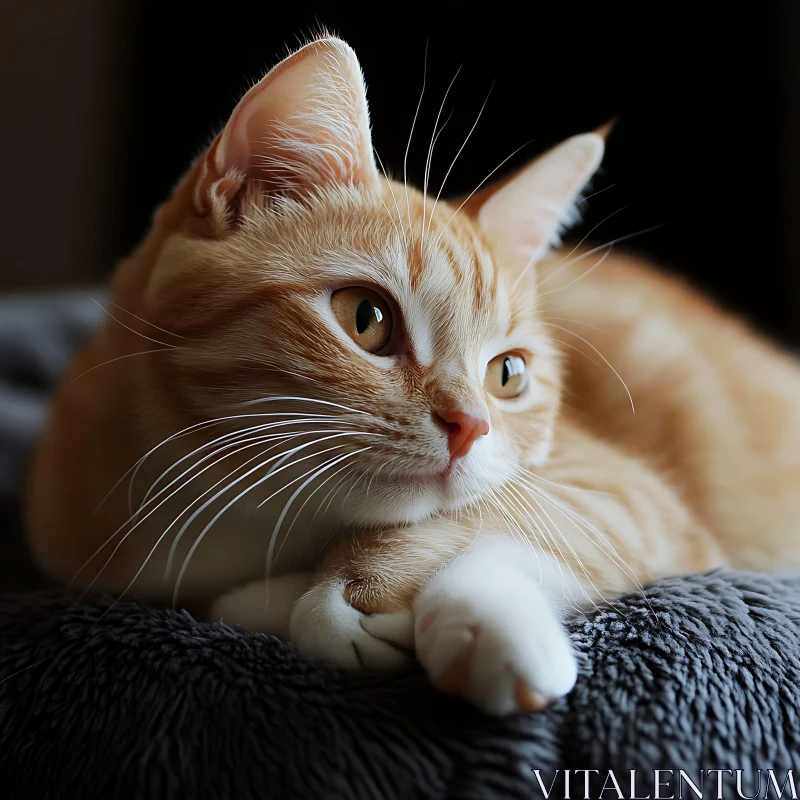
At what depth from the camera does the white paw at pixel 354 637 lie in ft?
2.11

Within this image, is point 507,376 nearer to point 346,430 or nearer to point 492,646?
point 346,430

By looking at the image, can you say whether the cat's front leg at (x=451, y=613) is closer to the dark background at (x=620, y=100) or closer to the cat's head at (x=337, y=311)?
the cat's head at (x=337, y=311)

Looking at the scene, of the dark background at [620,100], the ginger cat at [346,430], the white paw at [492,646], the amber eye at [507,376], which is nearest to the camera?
the white paw at [492,646]

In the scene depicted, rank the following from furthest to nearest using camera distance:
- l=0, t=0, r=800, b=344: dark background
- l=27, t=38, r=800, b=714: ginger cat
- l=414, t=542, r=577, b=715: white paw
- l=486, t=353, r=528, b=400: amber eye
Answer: l=0, t=0, r=800, b=344: dark background
l=486, t=353, r=528, b=400: amber eye
l=27, t=38, r=800, b=714: ginger cat
l=414, t=542, r=577, b=715: white paw

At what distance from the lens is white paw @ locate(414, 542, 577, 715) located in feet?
1.86

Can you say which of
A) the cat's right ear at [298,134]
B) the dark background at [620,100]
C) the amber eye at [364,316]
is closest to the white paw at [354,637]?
the amber eye at [364,316]

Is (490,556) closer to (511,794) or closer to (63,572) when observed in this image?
(511,794)

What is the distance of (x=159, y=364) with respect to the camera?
776 millimetres

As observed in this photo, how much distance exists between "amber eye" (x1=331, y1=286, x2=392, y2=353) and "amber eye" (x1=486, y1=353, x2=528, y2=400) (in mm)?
159

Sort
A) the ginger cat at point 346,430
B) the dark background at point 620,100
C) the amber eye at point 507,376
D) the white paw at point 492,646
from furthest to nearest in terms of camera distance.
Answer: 1. the dark background at point 620,100
2. the amber eye at point 507,376
3. the ginger cat at point 346,430
4. the white paw at point 492,646

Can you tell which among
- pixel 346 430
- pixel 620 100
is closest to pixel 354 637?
pixel 346 430

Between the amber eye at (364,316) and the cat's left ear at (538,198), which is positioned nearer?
the amber eye at (364,316)

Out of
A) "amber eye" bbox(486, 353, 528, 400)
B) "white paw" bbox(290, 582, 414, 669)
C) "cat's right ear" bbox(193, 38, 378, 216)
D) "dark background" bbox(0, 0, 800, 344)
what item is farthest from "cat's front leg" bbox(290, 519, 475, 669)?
"dark background" bbox(0, 0, 800, 344)

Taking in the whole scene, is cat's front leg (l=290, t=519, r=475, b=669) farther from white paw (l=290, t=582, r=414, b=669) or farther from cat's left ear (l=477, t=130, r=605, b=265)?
cat's left ear (l=477, t=130, r=605, b=265)
